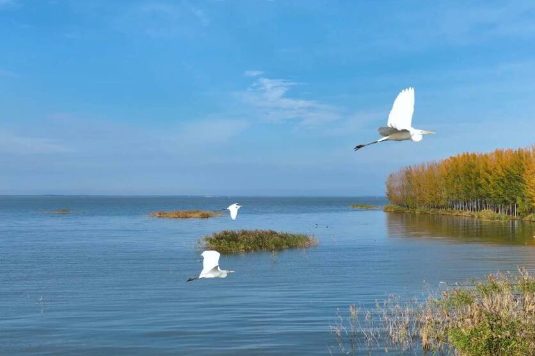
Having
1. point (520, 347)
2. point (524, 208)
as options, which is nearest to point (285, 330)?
point (520, 347)

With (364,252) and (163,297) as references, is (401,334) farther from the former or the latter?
(364,252)

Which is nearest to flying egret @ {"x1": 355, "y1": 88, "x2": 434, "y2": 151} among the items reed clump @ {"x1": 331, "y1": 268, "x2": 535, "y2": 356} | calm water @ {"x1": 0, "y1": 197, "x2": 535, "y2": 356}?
reed clump @ {"x1": 331, "y1": 268, "x2": 535, "y2": 356}

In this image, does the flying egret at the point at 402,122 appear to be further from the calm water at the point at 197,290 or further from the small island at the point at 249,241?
the small island at the point at 249,241

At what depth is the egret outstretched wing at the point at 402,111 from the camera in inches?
317

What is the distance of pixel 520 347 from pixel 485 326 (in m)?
0.80

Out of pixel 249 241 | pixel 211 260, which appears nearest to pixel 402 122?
pixel 211 260

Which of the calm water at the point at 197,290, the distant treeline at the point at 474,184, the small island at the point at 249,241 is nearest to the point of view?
the calm water at the point at 197,290

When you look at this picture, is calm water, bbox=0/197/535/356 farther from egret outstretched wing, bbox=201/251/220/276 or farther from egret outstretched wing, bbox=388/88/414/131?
egret outstretched wing, bbox=388/88/414/131

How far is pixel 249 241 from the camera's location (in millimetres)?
43312

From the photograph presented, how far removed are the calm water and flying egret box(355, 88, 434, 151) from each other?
9637 mm

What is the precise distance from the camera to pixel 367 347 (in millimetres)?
16219

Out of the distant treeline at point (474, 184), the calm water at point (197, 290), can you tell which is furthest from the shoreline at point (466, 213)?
the calm water at point (197, 290)

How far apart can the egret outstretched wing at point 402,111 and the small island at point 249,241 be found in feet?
114

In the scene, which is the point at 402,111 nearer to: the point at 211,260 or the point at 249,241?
the point at 211,260
